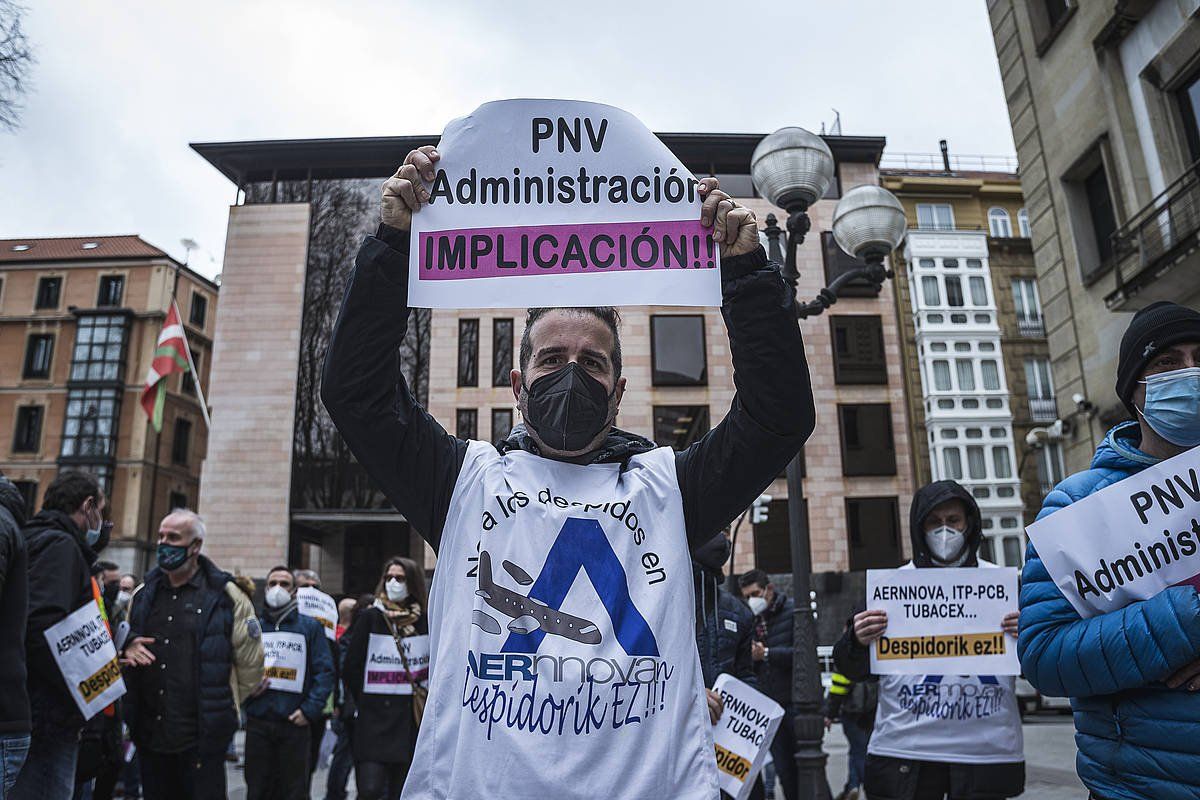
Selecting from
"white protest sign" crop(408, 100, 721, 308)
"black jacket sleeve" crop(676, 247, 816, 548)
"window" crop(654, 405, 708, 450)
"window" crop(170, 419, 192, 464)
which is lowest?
"black jacket sleeve" crop(676, 247, 816, 548)

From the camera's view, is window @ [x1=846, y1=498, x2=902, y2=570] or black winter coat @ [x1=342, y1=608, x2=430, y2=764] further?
window @ [x1=846, y1=498, x2=902, y2=570]

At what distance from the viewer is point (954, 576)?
455 cm

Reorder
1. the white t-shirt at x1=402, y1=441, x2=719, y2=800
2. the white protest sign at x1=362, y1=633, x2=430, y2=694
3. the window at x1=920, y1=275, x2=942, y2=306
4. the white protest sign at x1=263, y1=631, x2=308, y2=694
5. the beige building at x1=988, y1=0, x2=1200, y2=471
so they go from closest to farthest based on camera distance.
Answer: the white t-shirt at x1=402, y1=441, x2=719, y2=800 → the white protest sign at x1=362, y1=633, x2=430, y2=694 → the white protest sign at x1=263, y1=631, x2=308, y2=694 → the beige building at x1=988, y1=0, x2=1200, y2=471 → the window at x1=920, y1=275, x2=942, y2=306

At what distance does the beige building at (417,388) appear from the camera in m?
30.8

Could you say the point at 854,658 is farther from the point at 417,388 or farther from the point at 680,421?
the point at 417,388

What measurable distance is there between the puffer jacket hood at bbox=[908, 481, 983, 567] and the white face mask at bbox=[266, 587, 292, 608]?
557 cm

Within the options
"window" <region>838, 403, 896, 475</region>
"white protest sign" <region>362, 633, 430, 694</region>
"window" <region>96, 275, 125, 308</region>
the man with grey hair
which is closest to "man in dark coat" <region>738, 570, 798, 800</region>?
"white protest sign" <region>362, 633, 430, 694</region>

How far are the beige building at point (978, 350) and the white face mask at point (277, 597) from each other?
3141 cm

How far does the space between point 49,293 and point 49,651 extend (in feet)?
171

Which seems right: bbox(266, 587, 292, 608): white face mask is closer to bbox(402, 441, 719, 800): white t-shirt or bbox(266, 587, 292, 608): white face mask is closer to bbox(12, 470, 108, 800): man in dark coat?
bbox(12, 470, 108, 800): man in dark coat

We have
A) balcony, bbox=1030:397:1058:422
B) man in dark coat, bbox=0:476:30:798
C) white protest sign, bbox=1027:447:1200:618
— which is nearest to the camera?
white protest sign, bbox=1027:447:1200:618

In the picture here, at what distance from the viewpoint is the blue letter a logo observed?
Answer: 6.55ft

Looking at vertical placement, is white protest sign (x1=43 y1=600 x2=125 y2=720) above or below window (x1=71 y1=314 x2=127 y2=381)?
below

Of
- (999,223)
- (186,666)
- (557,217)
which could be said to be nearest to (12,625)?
(186,666)
